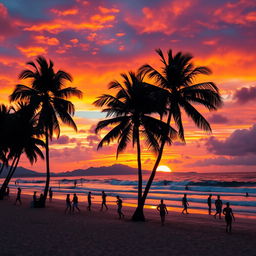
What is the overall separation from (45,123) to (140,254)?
1766cm

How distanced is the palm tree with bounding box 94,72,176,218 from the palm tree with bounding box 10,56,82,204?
7.18 meters

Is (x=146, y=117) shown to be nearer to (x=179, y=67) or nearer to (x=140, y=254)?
(x=179, y=67)

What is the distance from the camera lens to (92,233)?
53.5ft

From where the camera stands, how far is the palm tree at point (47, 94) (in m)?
27.0

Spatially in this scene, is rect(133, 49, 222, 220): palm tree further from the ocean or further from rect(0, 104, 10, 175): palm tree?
rect(0, 104, 10, 175): palm tree

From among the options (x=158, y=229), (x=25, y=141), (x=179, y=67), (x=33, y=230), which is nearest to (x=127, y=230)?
(x=158, y=229)

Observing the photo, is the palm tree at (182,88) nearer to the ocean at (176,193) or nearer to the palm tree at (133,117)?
the palm tree at (133,117)

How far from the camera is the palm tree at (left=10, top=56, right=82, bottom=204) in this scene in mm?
27016

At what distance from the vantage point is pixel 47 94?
27.8 metres

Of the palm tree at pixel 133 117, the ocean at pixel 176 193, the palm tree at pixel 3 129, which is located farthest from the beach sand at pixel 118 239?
the palm tree at pixel 3 129

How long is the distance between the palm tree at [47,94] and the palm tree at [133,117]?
23.6ft

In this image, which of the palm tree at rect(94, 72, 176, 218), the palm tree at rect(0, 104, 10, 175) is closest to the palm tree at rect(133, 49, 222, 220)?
the palm tree at rect(94, 72, 176, 218)

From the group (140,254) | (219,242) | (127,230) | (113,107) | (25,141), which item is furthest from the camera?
(25,141)

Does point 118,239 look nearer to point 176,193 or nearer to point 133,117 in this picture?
point 133,117
